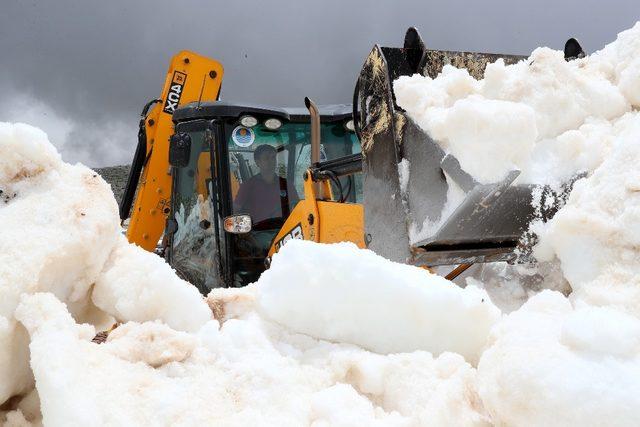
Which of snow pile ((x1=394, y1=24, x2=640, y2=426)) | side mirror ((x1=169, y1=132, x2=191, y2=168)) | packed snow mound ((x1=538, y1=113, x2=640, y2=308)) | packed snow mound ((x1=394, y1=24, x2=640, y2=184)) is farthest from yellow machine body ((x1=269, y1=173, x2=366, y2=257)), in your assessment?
packed snow mound ((x1=538, y1=113, x2=640, y2=308))

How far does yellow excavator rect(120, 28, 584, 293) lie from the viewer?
7.63 ft

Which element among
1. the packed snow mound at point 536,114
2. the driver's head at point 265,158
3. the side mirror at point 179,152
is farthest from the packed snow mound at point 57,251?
the driver's head at point 265,158

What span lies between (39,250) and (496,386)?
93 cm

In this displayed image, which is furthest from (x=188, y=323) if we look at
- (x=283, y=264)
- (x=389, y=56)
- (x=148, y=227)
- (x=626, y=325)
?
(x=148, y=227)

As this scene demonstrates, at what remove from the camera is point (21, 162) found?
145 centimetres

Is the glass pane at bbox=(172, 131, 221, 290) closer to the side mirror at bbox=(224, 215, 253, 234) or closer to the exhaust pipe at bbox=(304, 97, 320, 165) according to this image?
the side mirror at bbox=(224, 215, 253, 234)

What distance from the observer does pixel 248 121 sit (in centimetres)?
509

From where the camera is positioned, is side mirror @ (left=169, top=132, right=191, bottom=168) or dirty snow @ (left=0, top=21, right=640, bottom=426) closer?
dirty snow @ (left=0, top=21, right=640, bottom=426)

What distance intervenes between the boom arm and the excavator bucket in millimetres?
4029

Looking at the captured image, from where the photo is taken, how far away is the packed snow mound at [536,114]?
193 centimetres

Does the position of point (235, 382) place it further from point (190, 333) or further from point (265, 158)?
point (265, 158)

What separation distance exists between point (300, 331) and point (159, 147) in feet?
18.8

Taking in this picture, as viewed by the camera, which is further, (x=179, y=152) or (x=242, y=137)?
(x=242, y=137)

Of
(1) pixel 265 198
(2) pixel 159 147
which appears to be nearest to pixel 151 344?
(1) pixel 265 198
